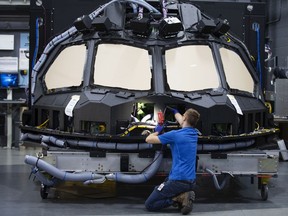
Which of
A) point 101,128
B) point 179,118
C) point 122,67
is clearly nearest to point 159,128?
point 179,118

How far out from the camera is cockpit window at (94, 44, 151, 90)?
6.81 meters

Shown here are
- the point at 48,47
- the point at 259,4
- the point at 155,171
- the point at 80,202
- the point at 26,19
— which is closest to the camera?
the point at 155,171

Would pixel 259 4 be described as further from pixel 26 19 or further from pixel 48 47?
pixel 26 19

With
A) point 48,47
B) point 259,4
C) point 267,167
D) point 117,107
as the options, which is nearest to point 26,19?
point 48,47

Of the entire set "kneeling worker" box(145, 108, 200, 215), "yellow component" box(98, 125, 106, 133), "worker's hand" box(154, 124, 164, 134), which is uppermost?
"worker's hand" box(154, 124, 164, 134)

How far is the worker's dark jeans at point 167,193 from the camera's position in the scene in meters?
6.07

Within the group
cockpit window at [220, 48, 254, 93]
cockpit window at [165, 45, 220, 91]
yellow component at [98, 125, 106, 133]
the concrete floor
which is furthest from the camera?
cockpit window at [220, 48, 254, 93]

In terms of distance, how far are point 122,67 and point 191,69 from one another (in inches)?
33.9

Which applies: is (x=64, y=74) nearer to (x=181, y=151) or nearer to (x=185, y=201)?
(x=181, y=151)

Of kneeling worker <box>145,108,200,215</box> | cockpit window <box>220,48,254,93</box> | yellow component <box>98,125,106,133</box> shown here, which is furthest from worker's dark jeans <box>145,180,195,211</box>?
cockpit window <box>220,48,254,93</box>

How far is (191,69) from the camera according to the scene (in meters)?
6.98

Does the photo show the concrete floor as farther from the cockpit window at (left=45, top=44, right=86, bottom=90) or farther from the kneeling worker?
the cockpit window at (left=45, top=44, right=86, bottom=90)

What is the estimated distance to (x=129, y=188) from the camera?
7758mm

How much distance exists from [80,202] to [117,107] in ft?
4.15
